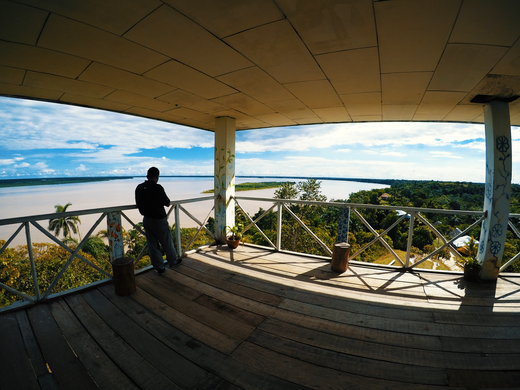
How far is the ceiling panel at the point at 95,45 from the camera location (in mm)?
1581

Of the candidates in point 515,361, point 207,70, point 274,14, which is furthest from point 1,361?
point 515,361

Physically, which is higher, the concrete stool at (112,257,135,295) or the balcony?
the concrete stool at (112,257,135,295)

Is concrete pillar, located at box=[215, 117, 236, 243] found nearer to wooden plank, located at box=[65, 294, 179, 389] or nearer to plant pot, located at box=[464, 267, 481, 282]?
wooden plank, located at box=[65, 294, 179, 389]

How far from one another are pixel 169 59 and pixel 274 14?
1.14 meters

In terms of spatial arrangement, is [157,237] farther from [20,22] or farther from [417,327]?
[417,327]

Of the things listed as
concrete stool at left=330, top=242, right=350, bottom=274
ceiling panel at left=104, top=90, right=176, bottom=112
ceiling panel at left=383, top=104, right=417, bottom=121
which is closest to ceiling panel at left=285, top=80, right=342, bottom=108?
ceiling panel at left=383, top=104, right=417, bottom=121

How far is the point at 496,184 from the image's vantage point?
289 centimetres

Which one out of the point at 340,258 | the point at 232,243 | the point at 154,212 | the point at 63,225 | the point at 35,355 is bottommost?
the point at 63,225

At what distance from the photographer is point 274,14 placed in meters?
1.45

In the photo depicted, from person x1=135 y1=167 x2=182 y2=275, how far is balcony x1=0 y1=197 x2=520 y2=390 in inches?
11.4

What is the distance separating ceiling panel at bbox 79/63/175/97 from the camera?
2227 millimetres

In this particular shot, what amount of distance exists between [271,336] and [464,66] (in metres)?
3.15

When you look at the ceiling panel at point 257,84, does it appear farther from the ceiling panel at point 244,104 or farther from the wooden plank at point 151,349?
the wooden plank at point 151,349

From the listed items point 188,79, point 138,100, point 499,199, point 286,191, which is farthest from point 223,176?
point 286,191
